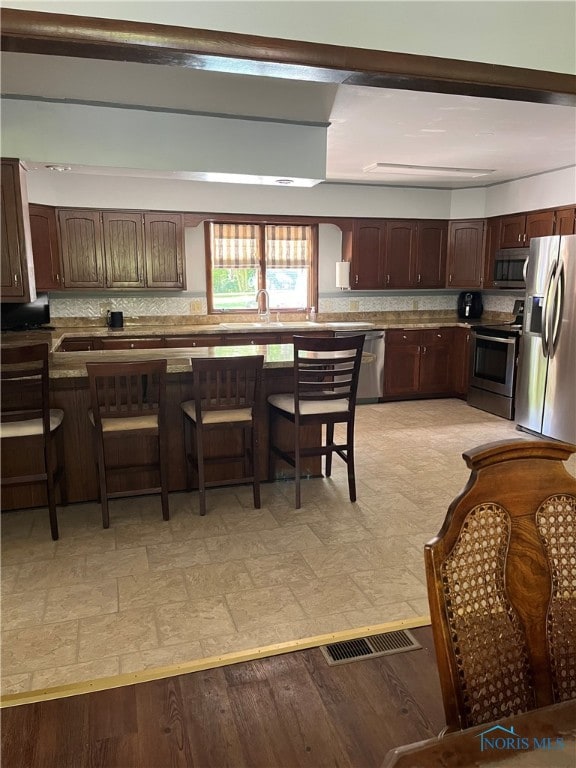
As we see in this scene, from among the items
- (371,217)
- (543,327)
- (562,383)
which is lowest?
(562,383)

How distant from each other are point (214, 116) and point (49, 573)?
302cm

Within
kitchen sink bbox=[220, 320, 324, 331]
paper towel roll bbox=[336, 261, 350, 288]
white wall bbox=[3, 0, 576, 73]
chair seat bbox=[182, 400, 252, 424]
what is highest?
white wall bbox=[3, 0, 576, 73]

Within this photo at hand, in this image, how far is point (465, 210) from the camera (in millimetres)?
6918

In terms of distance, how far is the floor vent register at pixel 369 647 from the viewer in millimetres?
2217

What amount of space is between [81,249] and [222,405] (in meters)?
3.29

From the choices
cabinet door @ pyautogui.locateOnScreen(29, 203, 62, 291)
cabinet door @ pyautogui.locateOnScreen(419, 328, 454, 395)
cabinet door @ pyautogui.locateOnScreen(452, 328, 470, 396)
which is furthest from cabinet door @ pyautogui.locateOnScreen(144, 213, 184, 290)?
cabinet door @ pyautogui.locateOnScreen(452, 328, 470, 396)

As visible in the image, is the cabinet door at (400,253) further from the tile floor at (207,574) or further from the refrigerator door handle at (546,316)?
the tile floor at (207,574)

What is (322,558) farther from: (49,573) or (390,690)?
(49,573)

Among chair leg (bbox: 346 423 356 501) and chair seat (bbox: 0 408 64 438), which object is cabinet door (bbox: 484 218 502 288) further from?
chair seat (bbox: 0 408 64 438)

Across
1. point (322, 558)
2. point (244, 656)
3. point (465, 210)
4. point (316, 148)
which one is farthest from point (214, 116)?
point (465, 210)

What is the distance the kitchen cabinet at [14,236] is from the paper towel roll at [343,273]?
3711mm

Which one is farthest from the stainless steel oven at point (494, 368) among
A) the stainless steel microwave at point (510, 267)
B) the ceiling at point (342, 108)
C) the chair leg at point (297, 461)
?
the chair leg at point (297, 461)

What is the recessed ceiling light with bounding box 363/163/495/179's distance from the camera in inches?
212

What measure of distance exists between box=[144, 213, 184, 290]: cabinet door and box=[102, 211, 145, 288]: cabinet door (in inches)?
3.3
